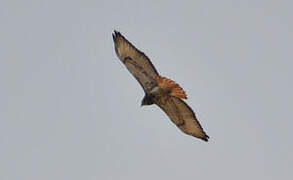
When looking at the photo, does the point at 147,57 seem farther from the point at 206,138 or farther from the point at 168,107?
the point at 206,138

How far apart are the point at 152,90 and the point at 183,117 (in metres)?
1.52

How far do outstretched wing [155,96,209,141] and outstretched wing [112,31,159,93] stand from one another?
2.52 feet

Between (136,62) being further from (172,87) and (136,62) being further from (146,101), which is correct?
(172,87)

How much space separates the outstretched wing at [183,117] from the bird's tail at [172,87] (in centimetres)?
151

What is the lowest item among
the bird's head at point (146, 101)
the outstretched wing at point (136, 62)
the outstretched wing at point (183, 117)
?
the outstretched wing at point (183, 117)

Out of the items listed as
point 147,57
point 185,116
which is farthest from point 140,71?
point 185,116

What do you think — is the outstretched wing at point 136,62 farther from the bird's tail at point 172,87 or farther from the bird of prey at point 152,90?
the bird's tail at point 172,87

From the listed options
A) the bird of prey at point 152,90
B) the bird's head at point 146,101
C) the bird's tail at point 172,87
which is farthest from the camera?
the bird's head at point 146,101

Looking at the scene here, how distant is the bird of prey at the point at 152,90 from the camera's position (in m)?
21.1

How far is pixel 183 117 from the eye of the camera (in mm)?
21906

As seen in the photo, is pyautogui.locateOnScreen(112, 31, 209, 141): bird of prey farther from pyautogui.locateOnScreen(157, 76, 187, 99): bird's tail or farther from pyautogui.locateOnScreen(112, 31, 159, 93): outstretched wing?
pyautogui.locateOnScreen(157, 76, 187, 99): bird's tail

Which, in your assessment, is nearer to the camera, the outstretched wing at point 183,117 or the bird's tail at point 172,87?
the bird's tail at point 172,87

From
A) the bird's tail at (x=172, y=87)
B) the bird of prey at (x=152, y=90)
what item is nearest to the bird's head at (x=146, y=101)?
the bird of prey at (x=152, y=90)

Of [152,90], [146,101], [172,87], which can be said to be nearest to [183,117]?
[146,101]
